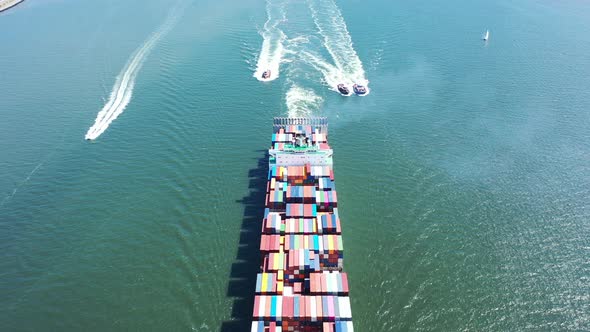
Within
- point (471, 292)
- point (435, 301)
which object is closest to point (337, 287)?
point (435, 301)

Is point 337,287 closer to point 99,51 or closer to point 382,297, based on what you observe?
point 382,297

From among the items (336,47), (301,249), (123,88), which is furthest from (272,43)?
(301,249)

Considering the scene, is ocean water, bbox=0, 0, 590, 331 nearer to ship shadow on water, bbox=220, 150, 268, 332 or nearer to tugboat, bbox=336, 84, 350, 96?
ship shadow on water, bbox=220, 150, 268, 332

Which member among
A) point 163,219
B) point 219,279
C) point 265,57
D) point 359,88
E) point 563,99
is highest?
point 265,57

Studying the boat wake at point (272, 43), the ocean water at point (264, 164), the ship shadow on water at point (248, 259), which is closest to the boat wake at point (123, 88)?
the ocean water at point (264, 164)

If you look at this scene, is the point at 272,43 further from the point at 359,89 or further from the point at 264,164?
the point at 264,164

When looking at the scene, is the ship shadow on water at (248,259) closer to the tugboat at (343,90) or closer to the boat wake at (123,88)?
the tugboat at (343,90)

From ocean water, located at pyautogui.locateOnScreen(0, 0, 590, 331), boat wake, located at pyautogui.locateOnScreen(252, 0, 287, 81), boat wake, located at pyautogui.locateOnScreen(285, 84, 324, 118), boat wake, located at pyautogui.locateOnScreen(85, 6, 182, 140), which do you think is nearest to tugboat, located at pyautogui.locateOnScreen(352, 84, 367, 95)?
ocean water, located at pyautogui.locateOnScreen(0, 0, 590, 331)
